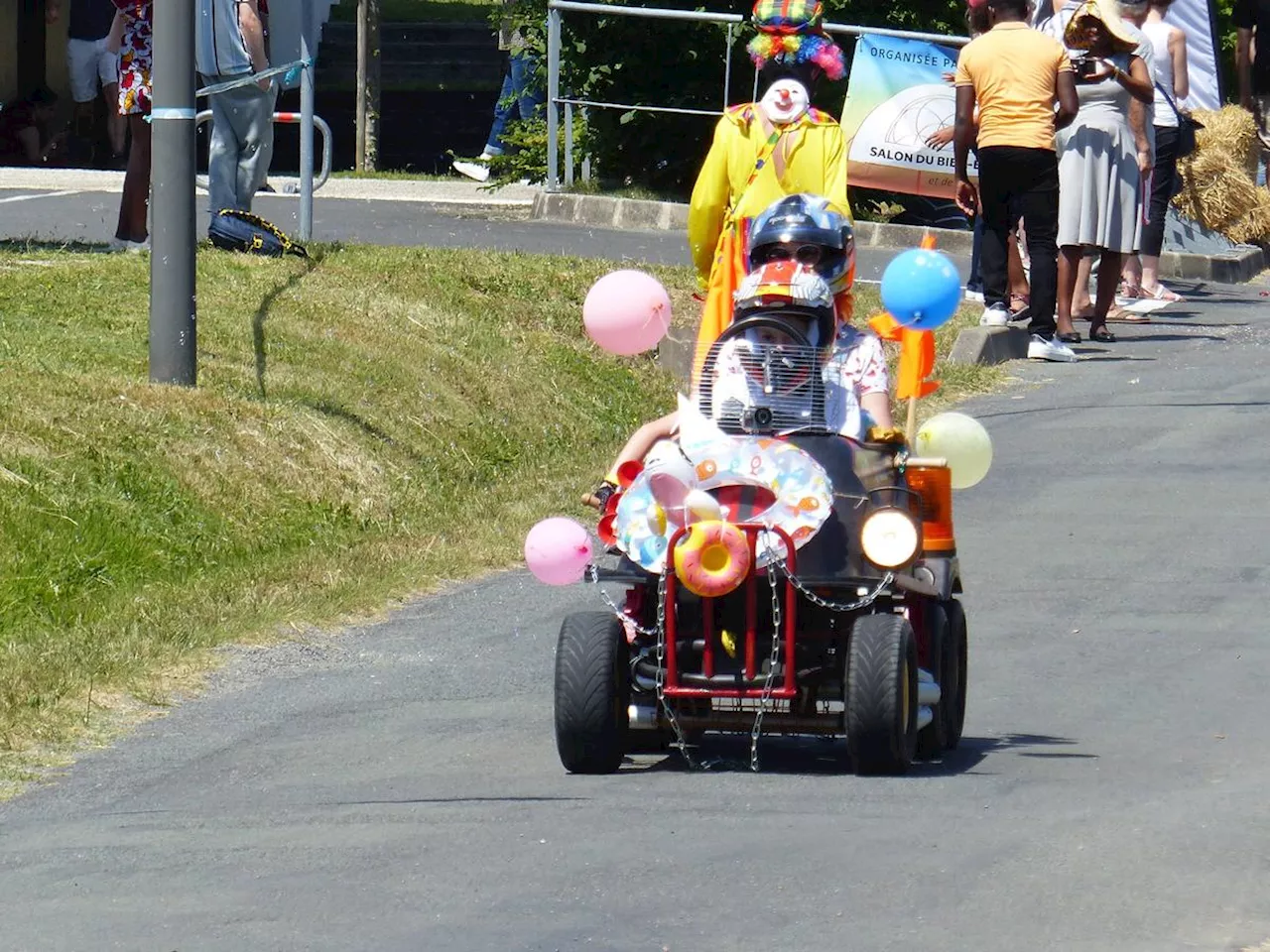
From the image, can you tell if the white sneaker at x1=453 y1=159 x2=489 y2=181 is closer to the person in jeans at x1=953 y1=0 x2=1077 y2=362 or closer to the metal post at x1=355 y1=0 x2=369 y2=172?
the metal post at x1=355 y1=0 x2=369 y2=172

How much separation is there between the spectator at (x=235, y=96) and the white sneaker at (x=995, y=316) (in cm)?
428

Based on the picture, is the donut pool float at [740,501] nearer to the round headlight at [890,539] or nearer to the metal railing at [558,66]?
the round headlight at [890,539]

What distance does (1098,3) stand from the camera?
45.1 feet

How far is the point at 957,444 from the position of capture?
6.76 m

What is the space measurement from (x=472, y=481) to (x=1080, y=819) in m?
5.87

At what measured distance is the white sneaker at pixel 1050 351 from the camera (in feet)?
44.8

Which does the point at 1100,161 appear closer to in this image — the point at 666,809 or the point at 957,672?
the point at 957,672

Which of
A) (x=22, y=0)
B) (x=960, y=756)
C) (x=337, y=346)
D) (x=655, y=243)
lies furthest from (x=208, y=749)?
(x=22, y=0)

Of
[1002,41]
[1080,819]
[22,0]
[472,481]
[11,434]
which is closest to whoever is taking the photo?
[1080,819]

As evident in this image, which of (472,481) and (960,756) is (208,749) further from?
(472,481)

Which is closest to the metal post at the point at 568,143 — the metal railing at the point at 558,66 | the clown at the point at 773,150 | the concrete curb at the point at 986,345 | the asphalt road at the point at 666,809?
the metal railing at the point at 558,66

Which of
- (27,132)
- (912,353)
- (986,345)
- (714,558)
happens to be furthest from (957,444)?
(27,132)

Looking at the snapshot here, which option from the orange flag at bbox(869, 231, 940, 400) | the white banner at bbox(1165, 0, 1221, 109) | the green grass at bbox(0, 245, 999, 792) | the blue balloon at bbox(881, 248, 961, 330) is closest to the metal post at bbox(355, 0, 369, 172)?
the white banner at bbox(1165, 0, 1221, 109)

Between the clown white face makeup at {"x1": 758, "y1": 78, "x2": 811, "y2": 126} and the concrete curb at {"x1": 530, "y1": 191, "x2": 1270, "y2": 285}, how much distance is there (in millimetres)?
8820
